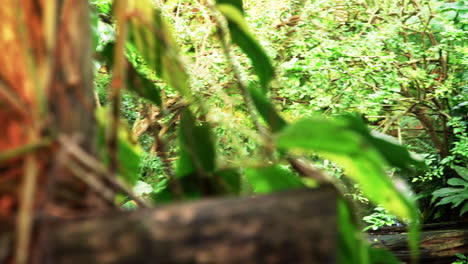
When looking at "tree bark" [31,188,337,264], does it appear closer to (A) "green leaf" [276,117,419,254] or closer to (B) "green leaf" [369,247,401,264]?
(A) "green leaf" [276,117,419,254]

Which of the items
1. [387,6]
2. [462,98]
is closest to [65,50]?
[387,6]

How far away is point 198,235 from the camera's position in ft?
0.69

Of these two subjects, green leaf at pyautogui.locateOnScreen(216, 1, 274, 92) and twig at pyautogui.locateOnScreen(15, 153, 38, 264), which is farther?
green leaf at pyautogui.locateOnScreen(216, 1, 274, 92)

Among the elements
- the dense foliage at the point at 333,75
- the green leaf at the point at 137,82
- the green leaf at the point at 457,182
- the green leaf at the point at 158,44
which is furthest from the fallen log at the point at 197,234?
the green leaf at the point at 457,182

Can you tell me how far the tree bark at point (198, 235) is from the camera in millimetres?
209

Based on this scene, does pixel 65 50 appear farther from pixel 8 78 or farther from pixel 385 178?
pixel 385 178

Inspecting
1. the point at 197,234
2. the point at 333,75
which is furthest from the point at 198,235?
the point at 333,75

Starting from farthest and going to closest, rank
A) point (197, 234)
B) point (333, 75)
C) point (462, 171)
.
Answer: point (462, 171) < point (333, 75) < point (197, 234)

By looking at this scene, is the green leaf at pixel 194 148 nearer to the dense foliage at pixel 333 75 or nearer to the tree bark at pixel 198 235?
the tree bark at pixel 198 235

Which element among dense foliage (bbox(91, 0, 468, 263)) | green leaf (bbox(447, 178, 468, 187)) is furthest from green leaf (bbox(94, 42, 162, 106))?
green leaf (bbox(447, 178, 468, 187))

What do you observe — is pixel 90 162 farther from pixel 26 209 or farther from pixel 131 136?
pixel 131 136

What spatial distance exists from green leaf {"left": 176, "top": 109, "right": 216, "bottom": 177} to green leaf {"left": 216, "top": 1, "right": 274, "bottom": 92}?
0.06 meters

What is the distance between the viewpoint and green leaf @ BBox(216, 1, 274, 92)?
1.22 feet

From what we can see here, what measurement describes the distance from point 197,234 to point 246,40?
216 mm
